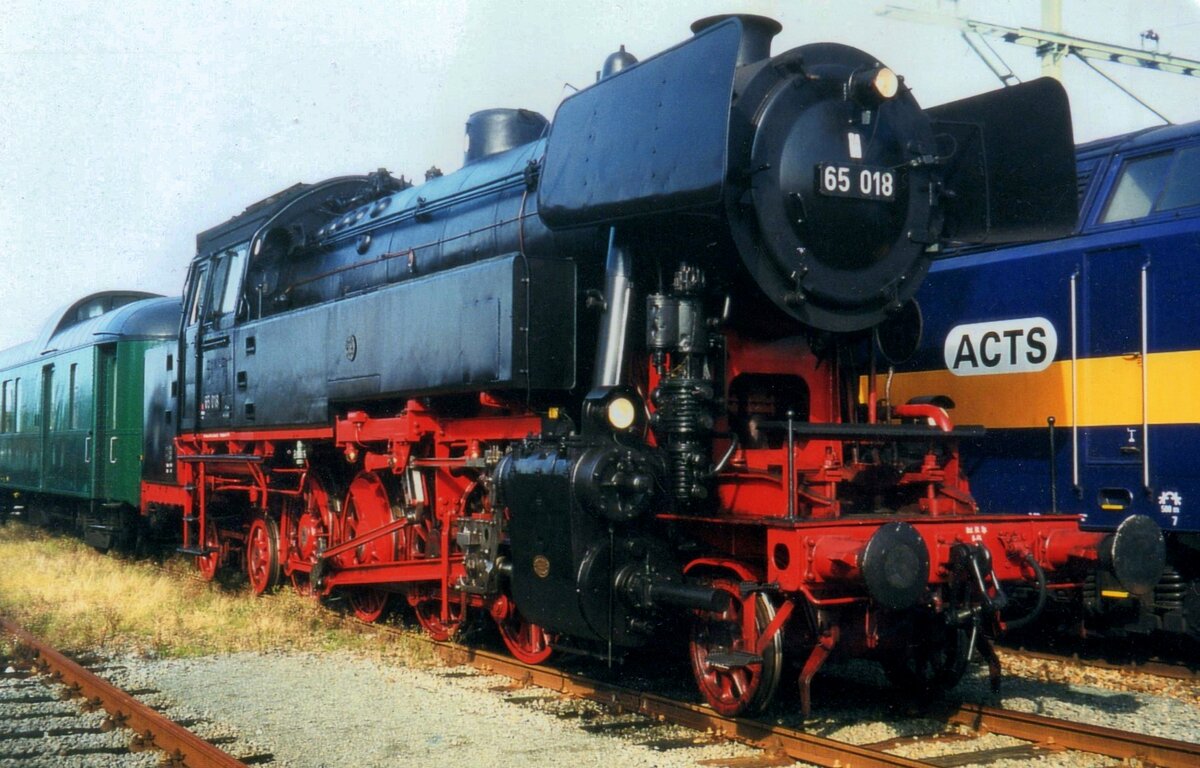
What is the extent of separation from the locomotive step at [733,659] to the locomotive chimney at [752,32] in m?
2.90

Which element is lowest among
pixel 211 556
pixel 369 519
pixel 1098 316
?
pixel 211 556

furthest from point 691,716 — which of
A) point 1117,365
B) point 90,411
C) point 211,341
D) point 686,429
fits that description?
point 90,411

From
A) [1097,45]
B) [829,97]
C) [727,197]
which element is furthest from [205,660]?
[1097,45]

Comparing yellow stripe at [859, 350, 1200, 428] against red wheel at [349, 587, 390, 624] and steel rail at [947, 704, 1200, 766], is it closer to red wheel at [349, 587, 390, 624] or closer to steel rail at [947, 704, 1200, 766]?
steel rail at [947, 704, 1200, 766]

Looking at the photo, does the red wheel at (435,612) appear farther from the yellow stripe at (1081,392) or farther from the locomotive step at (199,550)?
the locomotive step at (199,550)

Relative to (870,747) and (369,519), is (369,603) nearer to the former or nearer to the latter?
(369,519)

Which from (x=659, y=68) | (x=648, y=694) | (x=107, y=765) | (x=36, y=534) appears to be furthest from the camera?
(x=36, y=534)

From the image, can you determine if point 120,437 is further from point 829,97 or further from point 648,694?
point 829,97

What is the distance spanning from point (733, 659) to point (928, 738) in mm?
1226

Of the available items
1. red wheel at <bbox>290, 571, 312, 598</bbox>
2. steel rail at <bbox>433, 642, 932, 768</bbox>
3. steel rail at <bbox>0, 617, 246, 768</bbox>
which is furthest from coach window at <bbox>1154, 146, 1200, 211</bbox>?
red wheel at <bbox>290, 571, 312, 598</bbox>

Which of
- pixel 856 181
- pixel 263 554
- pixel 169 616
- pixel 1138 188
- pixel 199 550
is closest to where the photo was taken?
pixel 856 181

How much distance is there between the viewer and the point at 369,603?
902 cm

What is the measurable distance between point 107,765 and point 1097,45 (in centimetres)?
1355

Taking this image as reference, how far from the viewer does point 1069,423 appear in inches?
290
